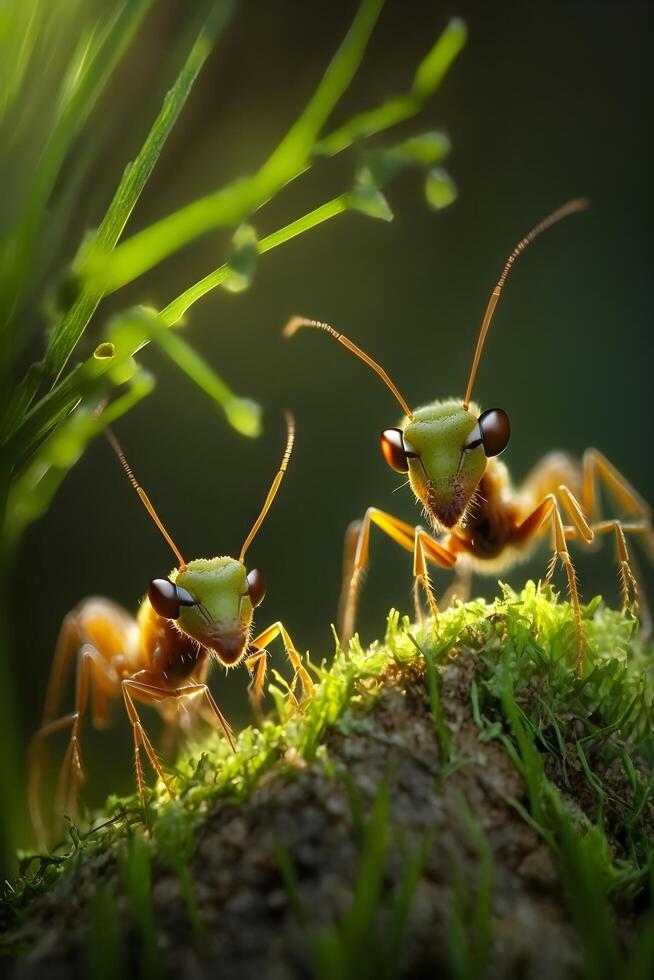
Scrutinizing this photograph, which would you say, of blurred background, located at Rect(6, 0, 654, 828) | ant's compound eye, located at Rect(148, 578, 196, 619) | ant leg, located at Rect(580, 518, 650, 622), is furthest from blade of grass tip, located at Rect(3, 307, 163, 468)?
blurred background, located at Rect(6, 0, 654, 828)

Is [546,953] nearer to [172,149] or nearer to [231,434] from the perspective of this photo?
[231,434]

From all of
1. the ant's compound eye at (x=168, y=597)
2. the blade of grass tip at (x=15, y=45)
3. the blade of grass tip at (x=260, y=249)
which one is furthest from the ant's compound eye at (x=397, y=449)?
the blade of grass tip at (x=15, y=45)

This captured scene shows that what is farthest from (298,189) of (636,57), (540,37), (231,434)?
(636,57)

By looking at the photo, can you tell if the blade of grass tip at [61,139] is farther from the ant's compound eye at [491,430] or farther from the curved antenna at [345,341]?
the ant's compound eye at [491,430]

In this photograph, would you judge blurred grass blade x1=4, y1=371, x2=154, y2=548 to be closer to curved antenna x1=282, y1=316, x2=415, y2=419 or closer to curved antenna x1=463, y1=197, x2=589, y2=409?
curved antenna x1=282, y1=316, x2=415, y2=419

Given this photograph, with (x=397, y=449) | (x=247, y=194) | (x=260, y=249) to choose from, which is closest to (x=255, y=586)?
(x=397, y=449)

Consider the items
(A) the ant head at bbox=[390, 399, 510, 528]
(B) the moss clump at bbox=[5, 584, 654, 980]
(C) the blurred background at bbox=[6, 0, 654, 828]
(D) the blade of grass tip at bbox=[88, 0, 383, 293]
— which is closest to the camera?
(B) the moss clump at bbox=[5, 584, 654, 980]

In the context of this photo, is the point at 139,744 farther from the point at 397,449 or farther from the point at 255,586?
the point at 397,449
